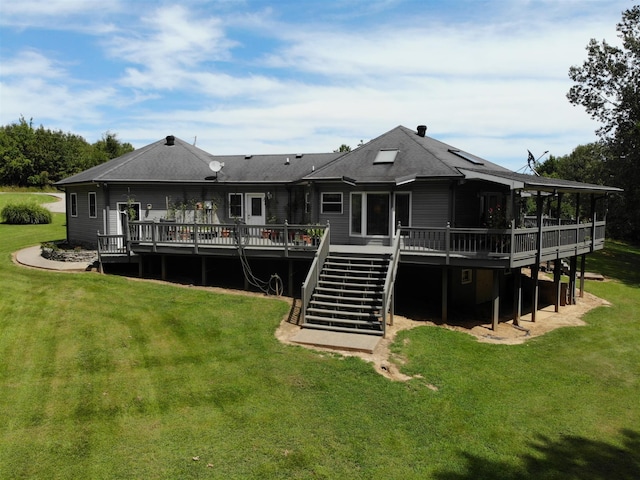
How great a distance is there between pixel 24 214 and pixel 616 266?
41365 mm

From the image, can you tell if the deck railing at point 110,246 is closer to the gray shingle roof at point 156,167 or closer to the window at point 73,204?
the gray shingle roof at point 156,167

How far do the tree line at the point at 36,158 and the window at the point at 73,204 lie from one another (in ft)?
132

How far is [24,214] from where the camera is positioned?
3291cm

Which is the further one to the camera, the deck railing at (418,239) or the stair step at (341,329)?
the deck railing at (418,239)

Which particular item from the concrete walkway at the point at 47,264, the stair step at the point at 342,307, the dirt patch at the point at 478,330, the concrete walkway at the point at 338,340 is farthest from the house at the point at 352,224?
the concrete walkway at the point at 47,264

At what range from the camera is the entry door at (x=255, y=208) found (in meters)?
21.5

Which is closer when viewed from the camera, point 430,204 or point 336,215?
point 430,204

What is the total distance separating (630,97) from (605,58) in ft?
11.5

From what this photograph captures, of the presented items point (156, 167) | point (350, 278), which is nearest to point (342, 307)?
point (350, 278)

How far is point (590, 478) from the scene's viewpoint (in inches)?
281

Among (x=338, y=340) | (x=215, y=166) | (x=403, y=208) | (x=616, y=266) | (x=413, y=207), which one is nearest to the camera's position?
(x=338, y=340)

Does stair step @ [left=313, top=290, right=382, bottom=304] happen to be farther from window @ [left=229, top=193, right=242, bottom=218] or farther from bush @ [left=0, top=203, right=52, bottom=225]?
bush @ [left=0, top=203, right=52, bottom=225]

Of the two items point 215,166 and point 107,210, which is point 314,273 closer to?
point 215,166

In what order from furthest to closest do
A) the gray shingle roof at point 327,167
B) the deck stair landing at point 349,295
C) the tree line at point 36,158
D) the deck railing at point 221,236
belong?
the tree line at point 36,158, the gray shingle roof at point 327,167, the deck railing at point 221,236, the deck stair landing at point 349,295
